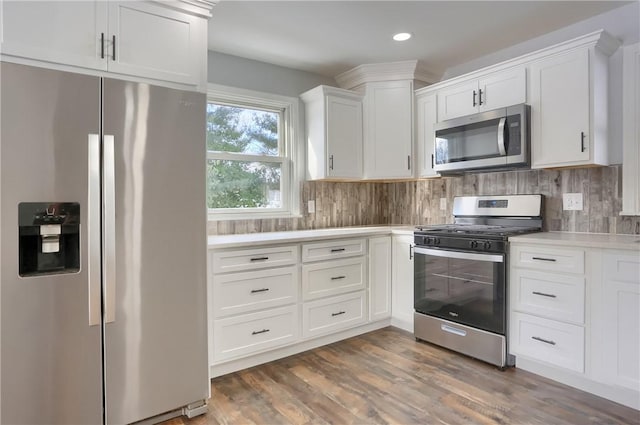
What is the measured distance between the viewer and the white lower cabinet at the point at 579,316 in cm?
209

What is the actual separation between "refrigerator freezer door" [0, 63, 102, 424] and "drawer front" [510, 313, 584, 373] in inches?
98.1

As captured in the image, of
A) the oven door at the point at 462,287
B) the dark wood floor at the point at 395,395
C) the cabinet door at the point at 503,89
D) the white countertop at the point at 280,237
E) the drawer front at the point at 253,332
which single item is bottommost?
the dark wood floor at the point at 395,395

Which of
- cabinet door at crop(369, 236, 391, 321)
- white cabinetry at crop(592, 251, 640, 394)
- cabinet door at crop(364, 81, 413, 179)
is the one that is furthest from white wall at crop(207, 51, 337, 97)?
white cabinetry at crop(592, 251, 640, 394)

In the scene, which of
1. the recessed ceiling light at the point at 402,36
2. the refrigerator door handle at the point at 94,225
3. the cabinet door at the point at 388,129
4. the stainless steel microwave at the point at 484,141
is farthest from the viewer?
the cabinet door at the point at 388,129

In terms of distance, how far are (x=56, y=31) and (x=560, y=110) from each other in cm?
298

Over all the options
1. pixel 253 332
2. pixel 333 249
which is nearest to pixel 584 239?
pixel 333 249

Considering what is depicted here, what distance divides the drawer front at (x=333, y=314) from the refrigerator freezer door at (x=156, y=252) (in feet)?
3.21

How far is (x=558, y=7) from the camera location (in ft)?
8.23

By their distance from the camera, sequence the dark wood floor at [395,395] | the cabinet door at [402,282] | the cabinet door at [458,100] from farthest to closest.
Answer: the cabinet door at [402,282]
the cabinet door at [458,100]
the dark wood floor at [395,395]

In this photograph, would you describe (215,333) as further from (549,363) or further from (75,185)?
(549,363)

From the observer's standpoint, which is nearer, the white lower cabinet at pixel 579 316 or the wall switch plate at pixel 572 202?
the white lower cabinet at pixel 579 316

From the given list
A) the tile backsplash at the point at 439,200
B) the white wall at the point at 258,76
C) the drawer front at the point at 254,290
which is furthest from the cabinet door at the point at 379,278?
the white wall at the point at 258,76

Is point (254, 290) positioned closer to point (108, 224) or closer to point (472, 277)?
point (108, 224)

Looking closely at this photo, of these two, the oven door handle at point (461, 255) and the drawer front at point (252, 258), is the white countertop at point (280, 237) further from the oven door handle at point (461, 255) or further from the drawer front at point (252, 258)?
the oven door handle at point (461, 255)
